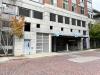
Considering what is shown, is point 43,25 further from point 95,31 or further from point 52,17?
point 95,31

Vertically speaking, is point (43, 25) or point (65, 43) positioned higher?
point (43, 25)

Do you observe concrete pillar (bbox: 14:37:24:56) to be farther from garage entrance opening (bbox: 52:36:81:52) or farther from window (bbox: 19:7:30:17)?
garage entrance opening (bbox: 52:36:81:52)

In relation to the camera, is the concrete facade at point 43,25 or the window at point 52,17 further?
the window at point 52,17

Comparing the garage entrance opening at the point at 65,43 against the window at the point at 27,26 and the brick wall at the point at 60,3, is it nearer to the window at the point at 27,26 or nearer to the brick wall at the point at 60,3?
the brick wall at the point at 60,3

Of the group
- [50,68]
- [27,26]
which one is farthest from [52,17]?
[50,68]

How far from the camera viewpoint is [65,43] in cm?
3806

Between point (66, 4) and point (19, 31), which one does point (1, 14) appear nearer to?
point (19, 31)

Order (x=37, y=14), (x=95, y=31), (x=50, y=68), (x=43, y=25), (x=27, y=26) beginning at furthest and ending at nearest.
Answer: (x=95, y=31) → (x=43, y=25) → (x=37, y=14) → (x=27, y=26) → (x=50, y=68)

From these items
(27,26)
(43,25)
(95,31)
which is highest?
(43,25)

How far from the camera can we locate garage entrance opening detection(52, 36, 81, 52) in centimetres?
3534

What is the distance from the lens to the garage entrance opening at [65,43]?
3534 centimetres

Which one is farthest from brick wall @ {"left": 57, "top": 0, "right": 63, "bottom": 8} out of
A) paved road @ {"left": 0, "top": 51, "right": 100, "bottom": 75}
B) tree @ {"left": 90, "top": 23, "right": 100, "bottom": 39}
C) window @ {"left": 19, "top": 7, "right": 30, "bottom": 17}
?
paved road @ {"left": 0, "top": 51, "right": 100, "bottom": 75}

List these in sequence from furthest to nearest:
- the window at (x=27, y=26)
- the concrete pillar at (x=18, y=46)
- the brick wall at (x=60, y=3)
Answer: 1. the brick wall at (x=60, y=3)
2. the window at (x=27, y=26)
3. the concrete pillar at (x=18, y=46)

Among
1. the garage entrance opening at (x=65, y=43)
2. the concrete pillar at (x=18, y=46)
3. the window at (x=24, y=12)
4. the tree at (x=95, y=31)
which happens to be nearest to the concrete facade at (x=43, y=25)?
the concrete pillar at (x=18, y=46)
